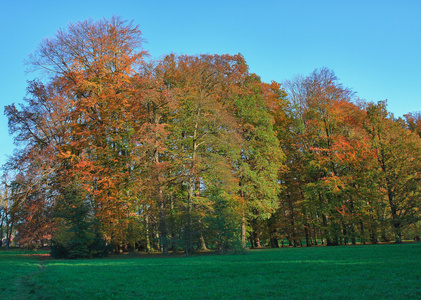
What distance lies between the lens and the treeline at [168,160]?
21.2 m

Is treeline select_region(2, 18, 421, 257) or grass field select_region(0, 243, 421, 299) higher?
treeline select_region(2, 18, 421, 257)

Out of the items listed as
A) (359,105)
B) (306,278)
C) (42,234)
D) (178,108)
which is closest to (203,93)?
(178,108)

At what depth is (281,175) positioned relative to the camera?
3173 centimetres

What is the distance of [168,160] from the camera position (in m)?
25.3

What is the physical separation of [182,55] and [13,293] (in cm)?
2465

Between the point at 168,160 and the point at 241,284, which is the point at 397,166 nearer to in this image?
the point at 168,160

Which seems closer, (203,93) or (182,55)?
(203,93)

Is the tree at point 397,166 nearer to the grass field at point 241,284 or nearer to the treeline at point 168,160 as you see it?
the treeline at point 168,160

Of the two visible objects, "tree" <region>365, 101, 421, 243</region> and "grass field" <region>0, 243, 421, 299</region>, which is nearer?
"grass field" <region>0, 243, 421, 299</region>

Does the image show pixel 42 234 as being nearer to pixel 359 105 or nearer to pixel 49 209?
pixel 49 209

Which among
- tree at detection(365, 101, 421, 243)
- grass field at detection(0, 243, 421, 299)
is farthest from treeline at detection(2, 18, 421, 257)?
grass field at detection(0, 243, 421, 299)

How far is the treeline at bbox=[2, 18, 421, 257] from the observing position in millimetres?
21219

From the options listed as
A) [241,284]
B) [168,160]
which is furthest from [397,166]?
[241,284]

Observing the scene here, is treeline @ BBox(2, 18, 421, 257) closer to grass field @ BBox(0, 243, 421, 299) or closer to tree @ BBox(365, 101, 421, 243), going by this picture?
tree @ BBox(365, 101, 421, 243)
